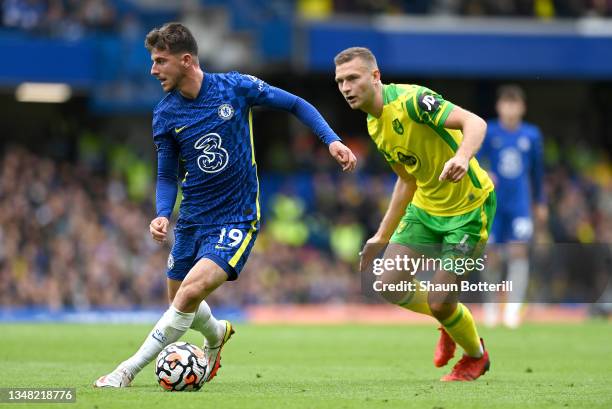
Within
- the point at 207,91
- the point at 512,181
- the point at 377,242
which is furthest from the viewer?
the point at 512,181

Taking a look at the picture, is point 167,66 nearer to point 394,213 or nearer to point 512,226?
point 394,213

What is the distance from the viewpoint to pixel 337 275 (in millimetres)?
23375

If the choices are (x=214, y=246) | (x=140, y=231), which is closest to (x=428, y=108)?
(x=214, y=246)

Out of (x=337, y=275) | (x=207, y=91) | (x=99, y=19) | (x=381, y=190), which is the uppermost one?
(x=99, y=19)

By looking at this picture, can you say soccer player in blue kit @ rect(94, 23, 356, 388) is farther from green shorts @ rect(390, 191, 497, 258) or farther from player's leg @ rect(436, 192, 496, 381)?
player's leg @ rect(436, 192, 496, 381)

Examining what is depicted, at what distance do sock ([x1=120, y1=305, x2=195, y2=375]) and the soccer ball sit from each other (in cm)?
7

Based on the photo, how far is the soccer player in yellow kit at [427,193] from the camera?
28.7 ft

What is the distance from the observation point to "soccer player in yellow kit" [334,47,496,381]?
874cm

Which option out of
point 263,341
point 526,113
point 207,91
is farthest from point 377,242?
point 526,113

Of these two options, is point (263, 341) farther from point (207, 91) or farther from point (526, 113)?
point (526, 113)

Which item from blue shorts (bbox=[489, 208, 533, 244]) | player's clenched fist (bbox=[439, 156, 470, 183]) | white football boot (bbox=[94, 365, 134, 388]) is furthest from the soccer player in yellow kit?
blue shorts (bbox=[489, 208, 533, 244])

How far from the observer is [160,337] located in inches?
320

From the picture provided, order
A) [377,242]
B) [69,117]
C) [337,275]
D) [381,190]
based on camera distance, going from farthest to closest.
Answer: [69,117]
[381,190]
[337,275]
[377,242]

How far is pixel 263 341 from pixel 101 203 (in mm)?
11216
